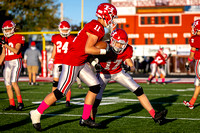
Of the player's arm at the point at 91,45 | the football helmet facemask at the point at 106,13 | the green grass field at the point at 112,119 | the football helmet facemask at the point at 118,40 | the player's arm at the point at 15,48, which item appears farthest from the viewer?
the player's arm at the point at 15,48

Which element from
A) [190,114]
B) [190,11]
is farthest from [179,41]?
[190,114]

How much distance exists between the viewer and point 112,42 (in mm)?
5074

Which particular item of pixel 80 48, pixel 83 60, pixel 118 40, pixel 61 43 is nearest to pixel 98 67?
pixel 83 60

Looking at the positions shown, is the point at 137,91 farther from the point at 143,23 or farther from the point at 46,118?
the point at 143,23

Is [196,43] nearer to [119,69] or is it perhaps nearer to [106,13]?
[119,69]

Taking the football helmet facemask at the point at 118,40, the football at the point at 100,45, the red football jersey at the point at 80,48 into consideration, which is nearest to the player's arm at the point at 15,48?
the red football jersey at the point at 80,48

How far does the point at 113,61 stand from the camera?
5211 millimetres

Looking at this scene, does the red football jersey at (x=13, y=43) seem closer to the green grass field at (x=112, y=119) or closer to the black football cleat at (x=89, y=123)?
the green grass field at (x=112, y=119)

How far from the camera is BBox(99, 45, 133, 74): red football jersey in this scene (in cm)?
517

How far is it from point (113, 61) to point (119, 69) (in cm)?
18

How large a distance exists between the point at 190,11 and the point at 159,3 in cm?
359

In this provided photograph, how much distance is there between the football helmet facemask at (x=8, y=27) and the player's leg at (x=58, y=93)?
7.30ft

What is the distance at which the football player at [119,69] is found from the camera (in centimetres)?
501

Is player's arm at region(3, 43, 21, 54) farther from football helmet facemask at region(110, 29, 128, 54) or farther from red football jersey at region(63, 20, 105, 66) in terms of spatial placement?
football helmet facemask at region(110, 29, 128, 54)
